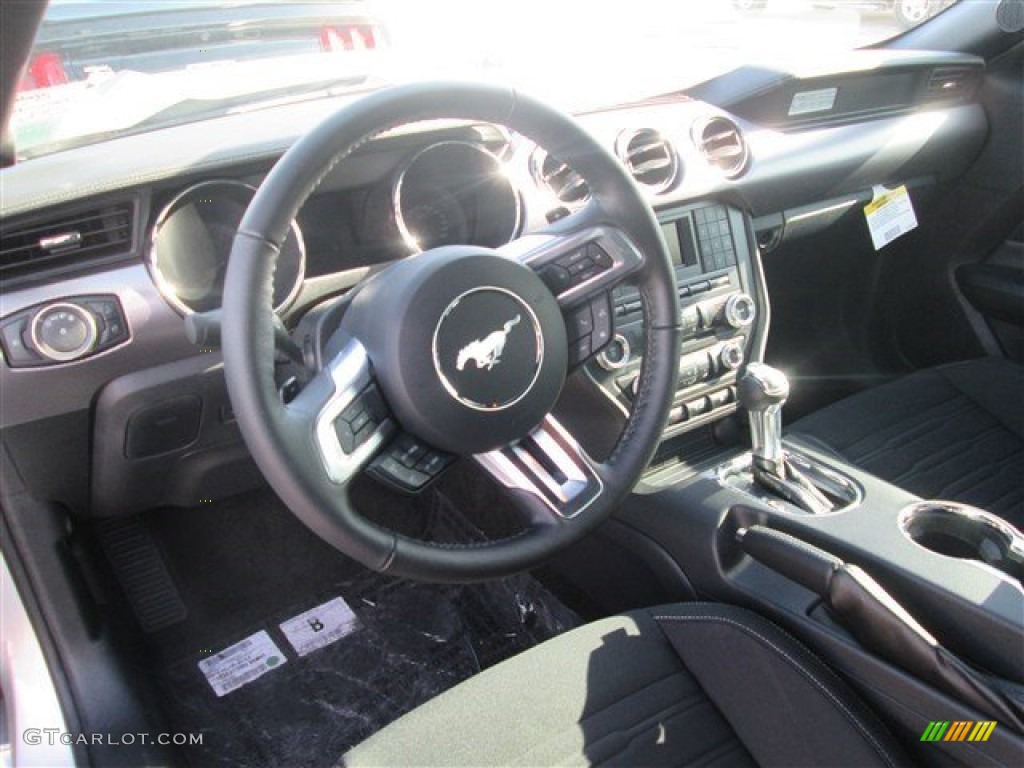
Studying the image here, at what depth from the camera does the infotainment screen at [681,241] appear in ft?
6.31

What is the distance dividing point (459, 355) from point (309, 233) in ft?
1.91

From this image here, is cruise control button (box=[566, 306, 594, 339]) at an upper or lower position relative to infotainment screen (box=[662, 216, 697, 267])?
upper

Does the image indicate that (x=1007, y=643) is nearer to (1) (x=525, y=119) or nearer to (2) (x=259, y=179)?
(1) (x=525, y=119)

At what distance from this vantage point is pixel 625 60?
2.71 m

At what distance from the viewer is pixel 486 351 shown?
1.21 meters

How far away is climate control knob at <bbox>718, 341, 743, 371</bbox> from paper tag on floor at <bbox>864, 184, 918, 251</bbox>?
0.70 m

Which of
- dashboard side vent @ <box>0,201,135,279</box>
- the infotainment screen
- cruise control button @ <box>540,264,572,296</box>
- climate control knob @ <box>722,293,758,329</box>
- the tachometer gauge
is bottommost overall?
climate control knob @ <box>722,293,758,329</box>

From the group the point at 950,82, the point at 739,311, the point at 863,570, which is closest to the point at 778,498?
the point at 863,570

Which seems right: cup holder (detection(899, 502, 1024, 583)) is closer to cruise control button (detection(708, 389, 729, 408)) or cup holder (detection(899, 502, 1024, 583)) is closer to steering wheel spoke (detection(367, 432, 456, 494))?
cruise control button (detection(708, 389, 729, 408))

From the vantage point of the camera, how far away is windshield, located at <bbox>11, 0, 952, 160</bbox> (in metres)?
1.57

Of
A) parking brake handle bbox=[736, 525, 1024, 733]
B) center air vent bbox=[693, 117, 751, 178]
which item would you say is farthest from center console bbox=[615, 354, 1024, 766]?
center air vent bbox=[693, 117, 751, 178]

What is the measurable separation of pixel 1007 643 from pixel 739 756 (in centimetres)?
40

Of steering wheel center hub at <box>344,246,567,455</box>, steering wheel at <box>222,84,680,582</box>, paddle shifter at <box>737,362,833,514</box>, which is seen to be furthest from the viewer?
paddle shifter at <box>737,362,833,514</box>
